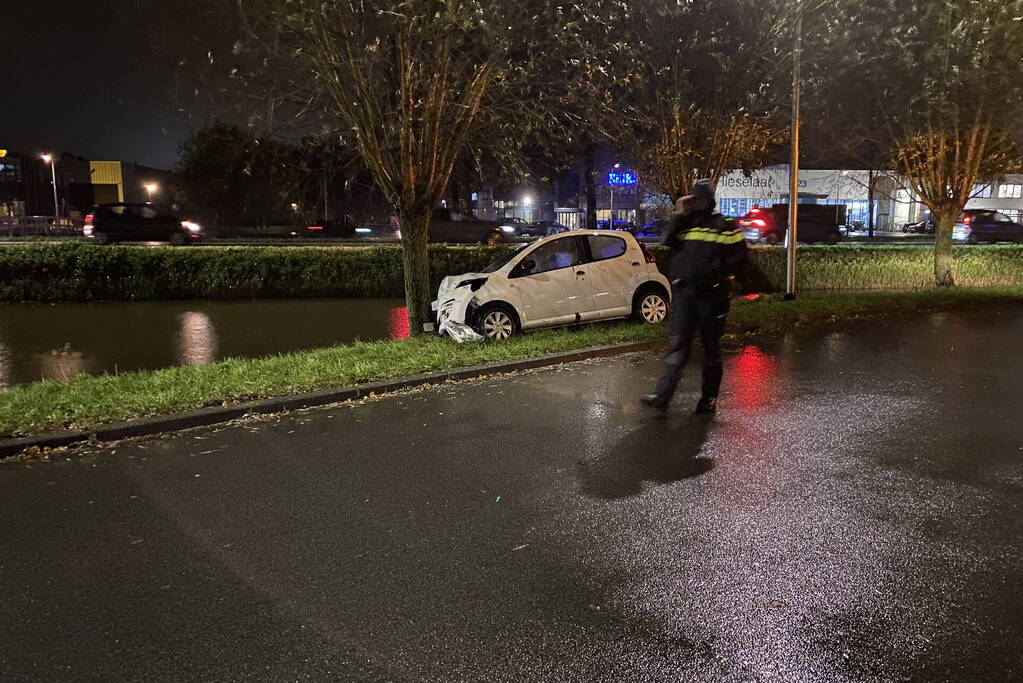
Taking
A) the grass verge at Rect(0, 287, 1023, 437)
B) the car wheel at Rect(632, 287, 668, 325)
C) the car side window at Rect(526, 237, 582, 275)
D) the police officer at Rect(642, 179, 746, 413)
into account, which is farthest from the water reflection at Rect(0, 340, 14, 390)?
the car wheel at Rect(632, 287, 668, 325)

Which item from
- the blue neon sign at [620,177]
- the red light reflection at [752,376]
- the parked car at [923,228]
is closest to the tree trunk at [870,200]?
the parked car at [923,228]

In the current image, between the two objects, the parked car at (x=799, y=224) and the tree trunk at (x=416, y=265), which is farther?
the parked car at (x=799, y=224)

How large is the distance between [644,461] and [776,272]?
45.5 feet

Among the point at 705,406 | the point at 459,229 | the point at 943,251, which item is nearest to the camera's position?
the point at 705,406

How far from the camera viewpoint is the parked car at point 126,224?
2850cm

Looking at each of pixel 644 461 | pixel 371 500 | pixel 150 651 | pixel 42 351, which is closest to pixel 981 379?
pixel 644 461

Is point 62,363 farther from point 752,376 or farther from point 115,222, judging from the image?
point 115,222

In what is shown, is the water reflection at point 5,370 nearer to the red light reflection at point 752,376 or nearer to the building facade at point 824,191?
the red light reflection at point 752,376

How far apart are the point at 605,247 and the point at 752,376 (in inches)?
145

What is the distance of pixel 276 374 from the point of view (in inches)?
331

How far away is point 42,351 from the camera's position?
11.2m

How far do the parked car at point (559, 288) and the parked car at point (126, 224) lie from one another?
21641mm

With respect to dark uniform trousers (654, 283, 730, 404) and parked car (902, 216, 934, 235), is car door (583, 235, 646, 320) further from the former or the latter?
parked car (902, 216, 934, 235)

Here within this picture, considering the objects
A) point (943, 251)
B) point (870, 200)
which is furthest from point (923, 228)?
point (943, 251)
